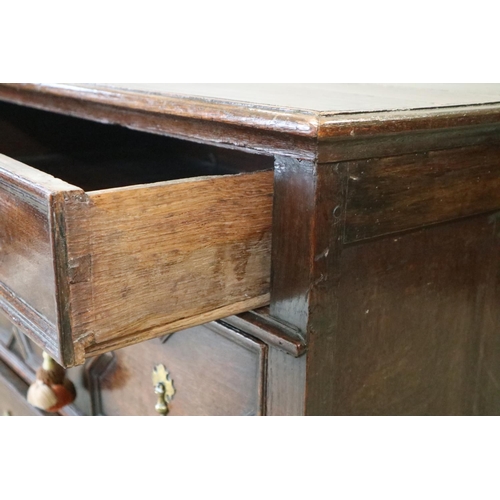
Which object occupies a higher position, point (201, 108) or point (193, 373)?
point (201, 108)

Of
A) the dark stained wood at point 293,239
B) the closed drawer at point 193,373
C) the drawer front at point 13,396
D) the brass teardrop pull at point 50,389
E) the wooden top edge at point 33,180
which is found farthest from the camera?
the drawer front at point 13,396

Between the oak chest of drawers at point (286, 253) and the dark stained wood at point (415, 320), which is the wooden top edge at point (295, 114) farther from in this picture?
the dark stained wood at point (415, 320)

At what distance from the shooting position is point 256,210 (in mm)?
709

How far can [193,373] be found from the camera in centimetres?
92

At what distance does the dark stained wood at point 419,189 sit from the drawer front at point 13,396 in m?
0.90

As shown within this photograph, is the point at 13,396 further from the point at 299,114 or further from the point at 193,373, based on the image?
the point at 299,114

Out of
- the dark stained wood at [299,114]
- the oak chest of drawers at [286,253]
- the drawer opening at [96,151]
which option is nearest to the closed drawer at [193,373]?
the oak chest of drawers at [286,253]

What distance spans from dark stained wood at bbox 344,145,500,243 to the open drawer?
0.32 feet

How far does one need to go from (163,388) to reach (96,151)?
23.1 inches

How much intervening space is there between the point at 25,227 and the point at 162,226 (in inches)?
5.1

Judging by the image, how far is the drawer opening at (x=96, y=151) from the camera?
4.07 ft

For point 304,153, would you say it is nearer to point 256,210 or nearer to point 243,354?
point 256,210

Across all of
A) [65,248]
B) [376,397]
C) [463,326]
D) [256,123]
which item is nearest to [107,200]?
[65,248]

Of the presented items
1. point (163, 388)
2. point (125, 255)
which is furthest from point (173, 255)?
point (163, 388)
